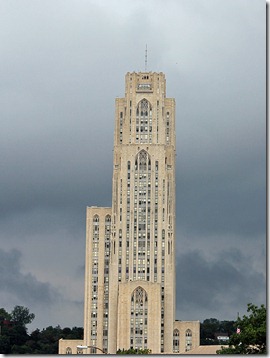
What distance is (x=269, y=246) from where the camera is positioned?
39531 mm

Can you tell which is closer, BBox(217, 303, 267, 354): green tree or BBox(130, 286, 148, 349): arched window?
BBox(217, 303, 267, 354): green tree

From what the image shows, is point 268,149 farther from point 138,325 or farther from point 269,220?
point 138,325

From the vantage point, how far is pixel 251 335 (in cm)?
7144

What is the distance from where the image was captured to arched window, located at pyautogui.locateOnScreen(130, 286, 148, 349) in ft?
638

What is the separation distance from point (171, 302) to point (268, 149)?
16123cm

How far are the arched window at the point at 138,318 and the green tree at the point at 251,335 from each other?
391ft

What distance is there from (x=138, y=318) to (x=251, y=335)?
126 meters

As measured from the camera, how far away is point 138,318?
196 metres

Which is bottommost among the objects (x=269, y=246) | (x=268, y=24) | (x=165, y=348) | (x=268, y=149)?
(x=165, y=348)

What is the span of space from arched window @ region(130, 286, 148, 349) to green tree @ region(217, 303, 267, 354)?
391ft

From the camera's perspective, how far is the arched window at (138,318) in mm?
194500

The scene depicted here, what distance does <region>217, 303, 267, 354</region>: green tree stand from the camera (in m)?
70.7

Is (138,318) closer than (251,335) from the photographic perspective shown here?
No

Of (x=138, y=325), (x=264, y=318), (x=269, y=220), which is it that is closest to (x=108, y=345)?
(x=138, y=325)
